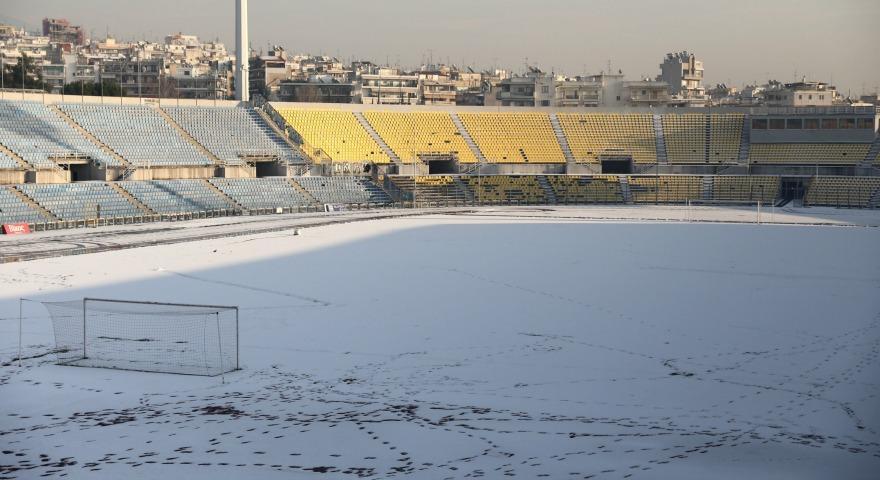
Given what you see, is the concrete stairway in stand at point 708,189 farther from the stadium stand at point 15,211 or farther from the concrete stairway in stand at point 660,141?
the stadium stand at point 15,211

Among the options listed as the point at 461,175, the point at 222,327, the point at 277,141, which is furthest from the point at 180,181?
the point at 222,327

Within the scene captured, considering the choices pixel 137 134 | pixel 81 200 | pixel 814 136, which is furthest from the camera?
pixel 814 136

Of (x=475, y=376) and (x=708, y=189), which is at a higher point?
(x=708, y=189)

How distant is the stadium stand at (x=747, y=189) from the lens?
62.9m

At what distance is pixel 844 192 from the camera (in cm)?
6119

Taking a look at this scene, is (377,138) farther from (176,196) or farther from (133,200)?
(133,200)

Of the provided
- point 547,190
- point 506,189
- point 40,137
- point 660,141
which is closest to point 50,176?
point 40,137

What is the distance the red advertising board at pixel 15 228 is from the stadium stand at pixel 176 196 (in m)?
8.02

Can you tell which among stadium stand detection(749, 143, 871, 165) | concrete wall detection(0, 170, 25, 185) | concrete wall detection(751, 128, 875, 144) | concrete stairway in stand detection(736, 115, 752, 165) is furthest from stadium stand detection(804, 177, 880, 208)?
concrete wall detection(0, 170, 25, 185)

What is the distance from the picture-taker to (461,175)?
66000 millimetres

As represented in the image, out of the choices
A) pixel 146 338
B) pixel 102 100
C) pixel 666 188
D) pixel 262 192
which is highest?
pixel 102 100

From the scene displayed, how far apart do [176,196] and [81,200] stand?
5.53 metres

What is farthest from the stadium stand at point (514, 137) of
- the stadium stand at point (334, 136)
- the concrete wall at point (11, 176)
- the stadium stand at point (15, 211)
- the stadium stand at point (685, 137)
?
the stadium stand at point (15, 211)

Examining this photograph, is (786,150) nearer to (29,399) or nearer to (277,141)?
(277,141)
